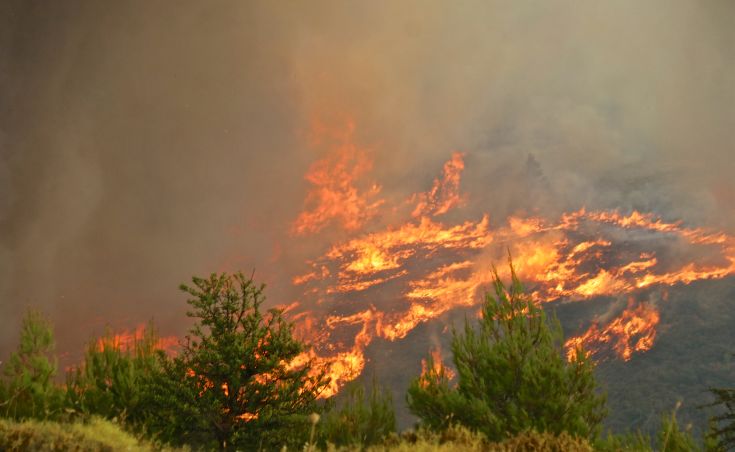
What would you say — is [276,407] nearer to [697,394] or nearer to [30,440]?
[30,440]

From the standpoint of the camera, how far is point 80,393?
2336cm

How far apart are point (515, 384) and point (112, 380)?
17.6 meters

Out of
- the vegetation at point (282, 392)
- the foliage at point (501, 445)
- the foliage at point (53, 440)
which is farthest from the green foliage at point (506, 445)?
the foliage at point (53, 440)

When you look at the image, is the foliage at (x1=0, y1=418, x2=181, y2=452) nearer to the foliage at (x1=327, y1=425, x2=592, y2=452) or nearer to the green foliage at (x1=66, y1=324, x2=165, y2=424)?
the foliage at (x1=327, y1=425, x2=592, y2=452)

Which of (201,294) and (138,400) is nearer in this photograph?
(201,294)

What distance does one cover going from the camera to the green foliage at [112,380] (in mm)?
21641

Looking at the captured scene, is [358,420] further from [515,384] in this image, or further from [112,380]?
[112,380]

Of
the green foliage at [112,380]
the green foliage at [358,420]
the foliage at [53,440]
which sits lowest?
the green foliage at [358,420]

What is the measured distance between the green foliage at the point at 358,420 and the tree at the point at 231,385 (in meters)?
4.39

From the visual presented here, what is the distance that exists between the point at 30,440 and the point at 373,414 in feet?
62.2

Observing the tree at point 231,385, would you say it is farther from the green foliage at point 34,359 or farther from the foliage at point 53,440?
the green foliage at point 34,359

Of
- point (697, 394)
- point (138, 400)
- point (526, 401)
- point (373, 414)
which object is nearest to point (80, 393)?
point (138, 400)

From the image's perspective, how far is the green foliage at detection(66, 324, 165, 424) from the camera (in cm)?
2164

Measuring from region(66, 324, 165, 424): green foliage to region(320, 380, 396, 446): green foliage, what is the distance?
819cm
